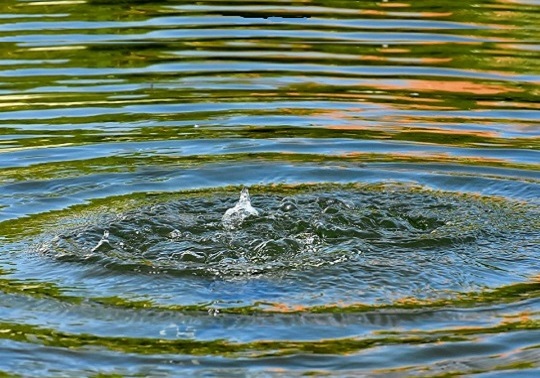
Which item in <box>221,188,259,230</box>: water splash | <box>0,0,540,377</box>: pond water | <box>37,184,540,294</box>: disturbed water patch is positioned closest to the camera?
<box>0,0,540,377</box>: pond water

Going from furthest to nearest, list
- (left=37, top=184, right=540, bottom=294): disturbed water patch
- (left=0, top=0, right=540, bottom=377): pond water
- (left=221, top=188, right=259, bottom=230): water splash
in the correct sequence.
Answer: (left=221, top=188, right=259, bottom=230): water splash → (left=37, top=184, right=540, bottom=294): disturbed water patch → (left=0, top=0, right=540, bottom=377): pond water

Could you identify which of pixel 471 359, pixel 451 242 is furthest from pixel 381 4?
pixel 471 359

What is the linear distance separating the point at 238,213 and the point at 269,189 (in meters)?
0.88

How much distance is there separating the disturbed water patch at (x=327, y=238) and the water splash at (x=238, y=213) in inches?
0.5

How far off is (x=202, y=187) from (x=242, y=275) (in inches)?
72.3

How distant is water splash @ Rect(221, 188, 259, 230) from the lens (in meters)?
7.27

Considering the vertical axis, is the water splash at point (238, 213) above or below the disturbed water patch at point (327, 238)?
above

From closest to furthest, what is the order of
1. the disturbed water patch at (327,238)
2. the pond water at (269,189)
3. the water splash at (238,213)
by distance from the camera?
the pond water at (269,189) < the disturbed water patch at (327,238) < the water splash at (238,213)

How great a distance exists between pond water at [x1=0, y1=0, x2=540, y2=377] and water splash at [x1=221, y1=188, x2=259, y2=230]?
0.7 inches

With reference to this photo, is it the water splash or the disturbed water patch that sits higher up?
the water splash

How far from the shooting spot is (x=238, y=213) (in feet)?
24.3

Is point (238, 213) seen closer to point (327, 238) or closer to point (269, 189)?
point (327, 238)

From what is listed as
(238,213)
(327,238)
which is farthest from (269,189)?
(327,238)

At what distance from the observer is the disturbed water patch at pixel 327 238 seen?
21.8 feet
